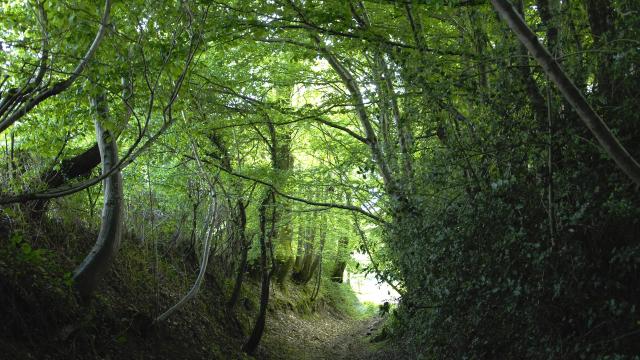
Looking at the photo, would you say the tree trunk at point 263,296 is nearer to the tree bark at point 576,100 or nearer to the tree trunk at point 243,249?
the tree trunk at point 243,249

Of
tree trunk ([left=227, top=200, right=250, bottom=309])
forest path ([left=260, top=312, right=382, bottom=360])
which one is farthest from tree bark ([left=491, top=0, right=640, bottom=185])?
tree trunk ([left=227, top=200, right=250, bottom=309])

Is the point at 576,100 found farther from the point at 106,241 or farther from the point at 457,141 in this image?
the point at 106,241

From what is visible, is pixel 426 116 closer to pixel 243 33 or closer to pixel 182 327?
pixel 243 33

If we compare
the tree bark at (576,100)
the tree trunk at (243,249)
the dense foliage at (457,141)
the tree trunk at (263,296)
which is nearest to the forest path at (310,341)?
the tree trunk at (263,296)

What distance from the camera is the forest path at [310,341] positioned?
12062mm

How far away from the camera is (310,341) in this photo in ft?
47.3

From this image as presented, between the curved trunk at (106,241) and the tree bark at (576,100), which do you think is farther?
the curved trunk at (106,241)

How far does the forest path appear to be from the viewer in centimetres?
1206

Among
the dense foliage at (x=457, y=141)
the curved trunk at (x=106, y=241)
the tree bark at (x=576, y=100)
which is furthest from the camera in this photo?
the curved trunk at (x=106, y=241)

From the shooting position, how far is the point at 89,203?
8.52 meters

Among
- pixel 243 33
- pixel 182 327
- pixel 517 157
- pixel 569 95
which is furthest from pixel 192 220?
pixel 569 95

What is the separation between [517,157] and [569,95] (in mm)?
1468

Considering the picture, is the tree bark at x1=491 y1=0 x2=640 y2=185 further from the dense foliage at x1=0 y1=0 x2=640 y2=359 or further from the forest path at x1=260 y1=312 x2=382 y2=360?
the forest path at x1=260 y1=312 x2=382 y2=360

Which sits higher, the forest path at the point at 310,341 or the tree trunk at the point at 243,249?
the tree trunk at the point at 243,249
